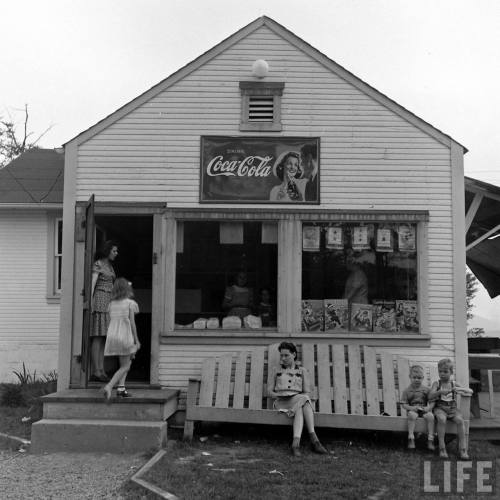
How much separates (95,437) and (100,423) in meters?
0.17

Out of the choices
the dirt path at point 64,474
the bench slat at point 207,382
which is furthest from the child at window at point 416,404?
the dirt path at point 64,474

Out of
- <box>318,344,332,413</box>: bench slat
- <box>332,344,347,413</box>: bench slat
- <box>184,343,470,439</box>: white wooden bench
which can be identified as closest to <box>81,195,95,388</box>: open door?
<box>184,343,470,439</box>: white wooden bench

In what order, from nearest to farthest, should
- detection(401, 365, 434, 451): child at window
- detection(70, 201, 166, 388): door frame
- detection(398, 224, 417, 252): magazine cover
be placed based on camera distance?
detection(401, 365, 434, 451): child at window → detection(70, 201, 166, 388): door frame → detection(398, 224, 417, 252): magazine cover

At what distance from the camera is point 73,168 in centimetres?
896

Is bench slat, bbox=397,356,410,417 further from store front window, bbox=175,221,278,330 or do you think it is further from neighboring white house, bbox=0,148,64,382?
neighboring white house, bbox=0,148,64,382

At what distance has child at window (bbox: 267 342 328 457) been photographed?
24.4ft

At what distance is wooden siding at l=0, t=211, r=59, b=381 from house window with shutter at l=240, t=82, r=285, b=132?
19.8 ft

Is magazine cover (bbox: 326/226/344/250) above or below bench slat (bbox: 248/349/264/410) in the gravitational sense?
above

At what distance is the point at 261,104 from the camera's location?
9.08 meters

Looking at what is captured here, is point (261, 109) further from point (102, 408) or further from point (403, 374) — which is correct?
point (102, 408)

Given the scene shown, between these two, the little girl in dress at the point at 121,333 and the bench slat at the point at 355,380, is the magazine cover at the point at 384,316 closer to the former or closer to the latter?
the bench slat at the point at 355,380

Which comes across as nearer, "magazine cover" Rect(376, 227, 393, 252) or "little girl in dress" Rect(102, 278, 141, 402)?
"little girl in dress" Rect(102, 278, 141, 402)

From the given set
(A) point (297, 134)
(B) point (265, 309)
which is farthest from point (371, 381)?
(A) point (297, 134)

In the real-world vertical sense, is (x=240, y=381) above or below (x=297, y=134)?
below
